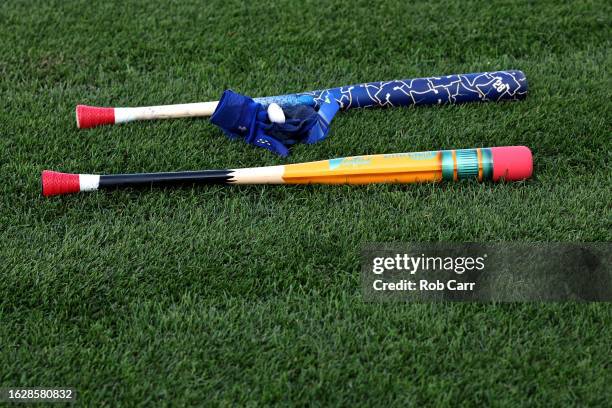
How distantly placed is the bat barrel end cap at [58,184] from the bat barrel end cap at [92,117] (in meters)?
0.52

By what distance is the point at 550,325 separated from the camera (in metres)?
3.08

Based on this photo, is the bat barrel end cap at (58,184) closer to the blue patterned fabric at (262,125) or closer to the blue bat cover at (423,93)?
the blue patterned fabric at (262,125)

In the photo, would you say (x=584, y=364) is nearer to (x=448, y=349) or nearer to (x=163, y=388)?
(x=448, y=349)

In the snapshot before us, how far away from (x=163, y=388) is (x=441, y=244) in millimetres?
1254

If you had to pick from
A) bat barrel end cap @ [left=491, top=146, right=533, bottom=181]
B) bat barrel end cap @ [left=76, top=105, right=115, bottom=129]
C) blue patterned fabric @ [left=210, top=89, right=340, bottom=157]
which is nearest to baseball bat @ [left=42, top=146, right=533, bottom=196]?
bat barrel end cap @ [left=491, top=146, right=533, bottom=181]

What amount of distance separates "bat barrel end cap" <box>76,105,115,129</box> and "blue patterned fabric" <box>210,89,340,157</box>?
1.72 ft

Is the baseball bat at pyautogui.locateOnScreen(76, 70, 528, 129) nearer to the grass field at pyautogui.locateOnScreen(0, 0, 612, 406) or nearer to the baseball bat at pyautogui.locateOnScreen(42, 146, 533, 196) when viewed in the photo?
the grass field at pyautogui.locateOnScreen(0, 0, 612, 406)

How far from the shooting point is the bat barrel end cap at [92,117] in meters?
4.22

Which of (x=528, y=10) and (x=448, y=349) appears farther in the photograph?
(x=528, y=10)

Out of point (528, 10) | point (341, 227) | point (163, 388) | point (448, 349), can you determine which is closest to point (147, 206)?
point (341, 227)

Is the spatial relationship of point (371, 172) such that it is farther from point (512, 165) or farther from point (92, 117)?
point (92, 117)

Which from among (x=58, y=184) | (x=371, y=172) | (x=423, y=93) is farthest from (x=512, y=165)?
(x=58, y=184)

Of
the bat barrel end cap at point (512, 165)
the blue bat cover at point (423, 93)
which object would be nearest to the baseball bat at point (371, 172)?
the bat barrel end cap at point (512, 165)

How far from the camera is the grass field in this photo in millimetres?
2922
